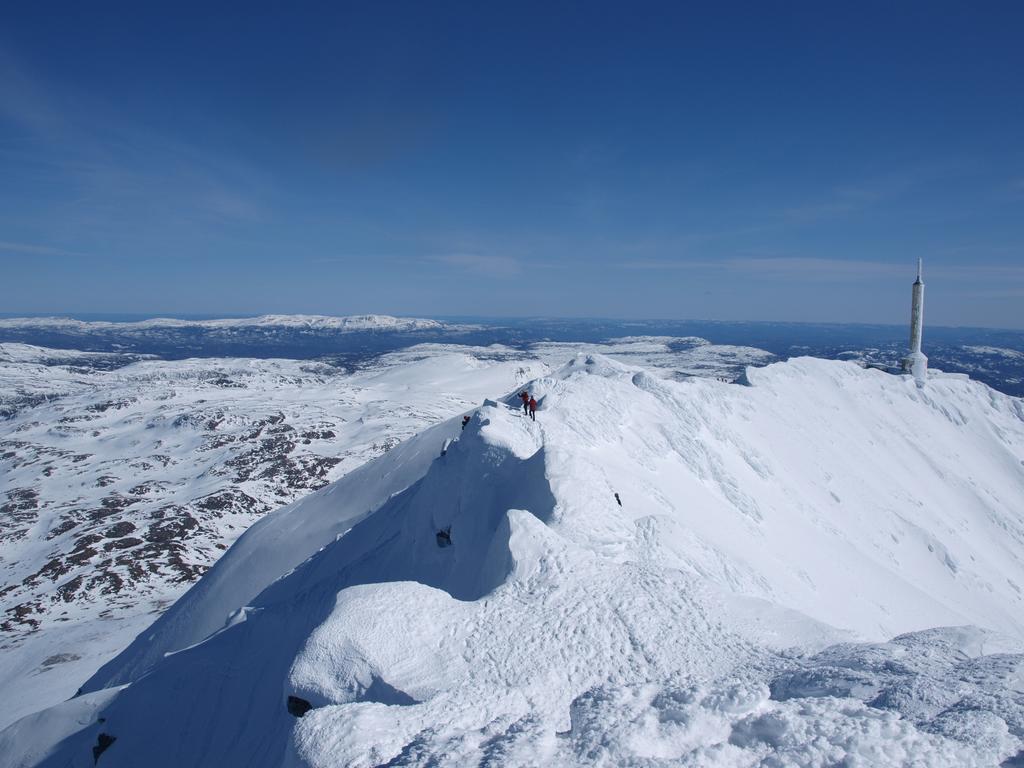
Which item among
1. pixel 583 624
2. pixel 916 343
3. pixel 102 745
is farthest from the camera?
pixel 916 343

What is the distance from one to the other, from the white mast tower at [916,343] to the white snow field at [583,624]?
104 feet

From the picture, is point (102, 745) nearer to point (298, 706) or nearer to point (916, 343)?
point (298, 706)

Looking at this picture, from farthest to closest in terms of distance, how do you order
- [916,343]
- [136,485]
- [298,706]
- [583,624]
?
[136,485]
[916,343]
[583,624]
[298,706]

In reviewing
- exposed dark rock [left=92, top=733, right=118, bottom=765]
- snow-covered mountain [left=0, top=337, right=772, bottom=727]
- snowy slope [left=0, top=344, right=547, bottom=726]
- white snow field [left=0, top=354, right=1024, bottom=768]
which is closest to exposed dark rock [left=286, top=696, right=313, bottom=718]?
white snow field [left=0, top=354, right=1024, bottom=768]

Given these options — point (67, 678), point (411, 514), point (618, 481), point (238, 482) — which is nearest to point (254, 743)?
point (411, 514)

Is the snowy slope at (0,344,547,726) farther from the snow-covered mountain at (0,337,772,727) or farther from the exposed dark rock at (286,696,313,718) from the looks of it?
the exposed dark rock at (286,696,313,718)

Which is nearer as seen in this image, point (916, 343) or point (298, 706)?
point (298, 706)

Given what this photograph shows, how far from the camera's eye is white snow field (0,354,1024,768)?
7.36 m

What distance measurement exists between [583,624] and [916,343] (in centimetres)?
7807

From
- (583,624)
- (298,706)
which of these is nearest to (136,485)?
(298,706)

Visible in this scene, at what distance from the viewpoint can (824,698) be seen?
24.7ft

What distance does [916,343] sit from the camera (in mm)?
69750

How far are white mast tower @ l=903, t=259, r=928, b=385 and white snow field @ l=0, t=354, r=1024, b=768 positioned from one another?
31.7 metres

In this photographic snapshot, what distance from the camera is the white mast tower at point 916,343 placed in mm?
63263
